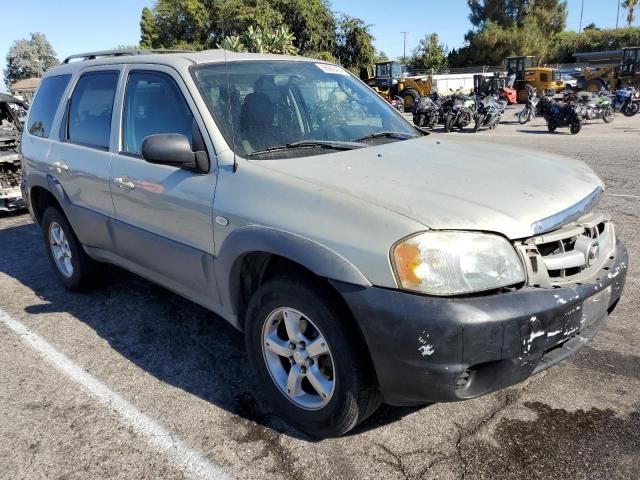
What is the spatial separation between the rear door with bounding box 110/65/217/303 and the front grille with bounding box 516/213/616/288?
1.63m

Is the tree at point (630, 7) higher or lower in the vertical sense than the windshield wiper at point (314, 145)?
higher

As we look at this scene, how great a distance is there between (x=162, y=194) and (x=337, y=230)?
138 cm

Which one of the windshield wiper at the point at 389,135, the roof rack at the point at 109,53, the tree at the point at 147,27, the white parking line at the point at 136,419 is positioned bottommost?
the white parking line at the point at 136,419

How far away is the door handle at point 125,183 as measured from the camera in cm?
348

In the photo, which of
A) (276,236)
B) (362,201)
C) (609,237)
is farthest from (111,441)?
(609,237)

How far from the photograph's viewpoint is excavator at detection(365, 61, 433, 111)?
2912cm

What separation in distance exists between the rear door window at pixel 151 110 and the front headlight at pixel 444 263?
1571 mm

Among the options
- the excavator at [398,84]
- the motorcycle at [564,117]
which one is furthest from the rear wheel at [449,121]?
the excavator at [398,84]

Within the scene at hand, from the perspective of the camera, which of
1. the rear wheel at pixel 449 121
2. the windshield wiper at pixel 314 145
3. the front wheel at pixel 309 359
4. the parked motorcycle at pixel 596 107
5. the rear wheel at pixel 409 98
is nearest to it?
the front wheel at pixel 309 359

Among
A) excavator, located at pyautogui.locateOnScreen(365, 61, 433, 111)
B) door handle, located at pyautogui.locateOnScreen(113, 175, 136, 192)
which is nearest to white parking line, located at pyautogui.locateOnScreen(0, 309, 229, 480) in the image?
door handle, located at pyautogui.locateOnScreen(113, 175, 136, 192)

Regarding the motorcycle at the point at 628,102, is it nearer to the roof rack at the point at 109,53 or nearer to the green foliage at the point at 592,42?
the roof rack at the point at 109,53

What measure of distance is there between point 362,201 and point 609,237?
1450 millimetres

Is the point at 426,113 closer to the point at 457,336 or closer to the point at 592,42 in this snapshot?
the point at 457,336

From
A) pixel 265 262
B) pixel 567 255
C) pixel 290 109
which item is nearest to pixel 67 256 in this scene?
pixel 290 109
